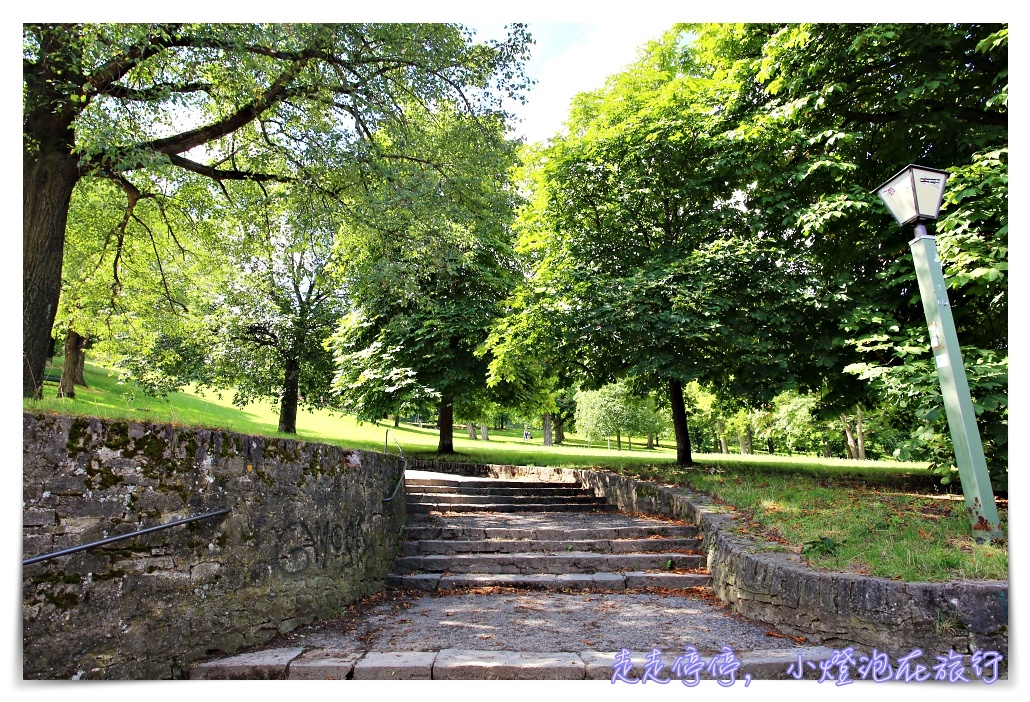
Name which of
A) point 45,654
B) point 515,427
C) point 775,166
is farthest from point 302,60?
point 515,427

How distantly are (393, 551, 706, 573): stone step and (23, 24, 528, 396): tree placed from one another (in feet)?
14.8

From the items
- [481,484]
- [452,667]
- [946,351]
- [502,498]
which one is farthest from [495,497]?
[946,351]

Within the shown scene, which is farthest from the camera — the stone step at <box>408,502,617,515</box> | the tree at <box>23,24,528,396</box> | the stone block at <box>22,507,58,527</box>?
the stone step at <box>408,502,617,515</box>

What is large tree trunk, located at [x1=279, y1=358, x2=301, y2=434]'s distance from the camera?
693 inches

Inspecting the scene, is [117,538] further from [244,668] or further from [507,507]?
[507,507]

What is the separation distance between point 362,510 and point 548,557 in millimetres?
2430

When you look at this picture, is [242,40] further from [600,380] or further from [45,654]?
[600,380]

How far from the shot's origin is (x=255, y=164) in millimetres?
9234

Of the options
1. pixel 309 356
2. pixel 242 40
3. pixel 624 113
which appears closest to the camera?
pixel 242 40

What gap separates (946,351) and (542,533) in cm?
528

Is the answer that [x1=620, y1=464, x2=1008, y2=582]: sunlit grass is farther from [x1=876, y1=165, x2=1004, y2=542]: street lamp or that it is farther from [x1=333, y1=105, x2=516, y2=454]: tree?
[x1=333, y1=105, x2=516, y2=454]: tree

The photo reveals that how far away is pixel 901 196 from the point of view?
18.2 ft

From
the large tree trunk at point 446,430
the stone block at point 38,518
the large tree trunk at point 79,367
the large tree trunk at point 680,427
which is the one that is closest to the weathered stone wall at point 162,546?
the stone block at point 38,518

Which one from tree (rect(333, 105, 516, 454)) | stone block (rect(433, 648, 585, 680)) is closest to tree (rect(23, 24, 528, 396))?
tree (rect(333, 105, 516, 454))
